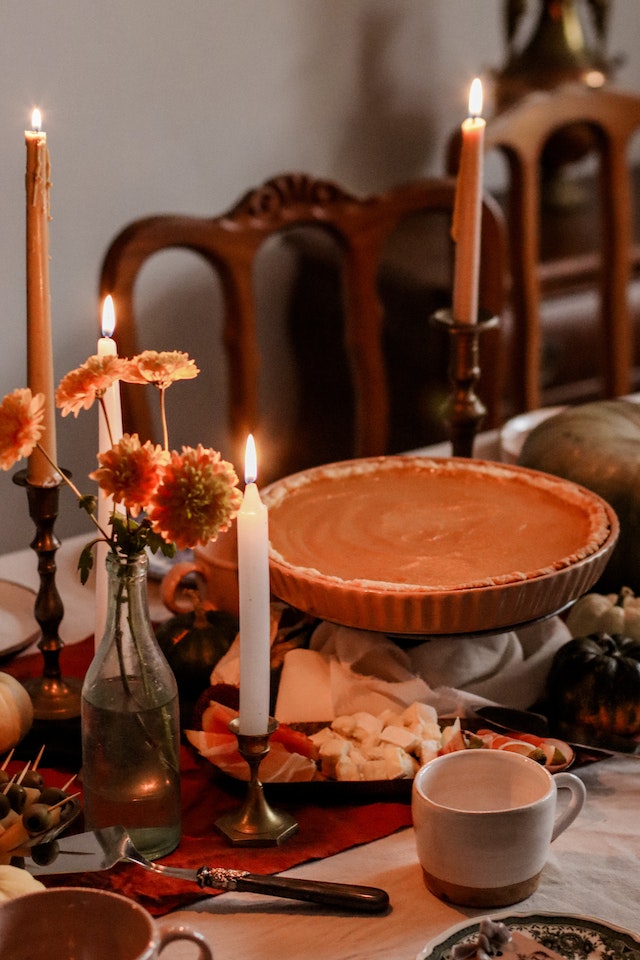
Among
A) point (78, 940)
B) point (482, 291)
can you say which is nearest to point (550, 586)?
point (78, 940)

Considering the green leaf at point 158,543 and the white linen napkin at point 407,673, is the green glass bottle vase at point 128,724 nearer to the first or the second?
the green leaf at point 158,543

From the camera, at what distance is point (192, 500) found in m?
0.67

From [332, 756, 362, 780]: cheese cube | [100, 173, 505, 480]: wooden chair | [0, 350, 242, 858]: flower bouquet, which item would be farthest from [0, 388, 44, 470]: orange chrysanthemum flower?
[100, 173, 505, 480]: wooden chair

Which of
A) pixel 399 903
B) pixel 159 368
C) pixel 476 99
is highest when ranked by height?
pixel 476 99

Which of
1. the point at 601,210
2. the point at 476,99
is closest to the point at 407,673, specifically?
the point at 476,99

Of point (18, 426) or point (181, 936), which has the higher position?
point (18, 426)

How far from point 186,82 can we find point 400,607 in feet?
5.48

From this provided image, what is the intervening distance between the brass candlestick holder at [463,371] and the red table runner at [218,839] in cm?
42

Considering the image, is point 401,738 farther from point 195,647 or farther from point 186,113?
point 186,113

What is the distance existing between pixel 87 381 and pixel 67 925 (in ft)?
1.01

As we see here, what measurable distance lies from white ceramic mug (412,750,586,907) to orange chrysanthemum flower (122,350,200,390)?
290 mm

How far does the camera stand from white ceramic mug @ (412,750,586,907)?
712 millimetres

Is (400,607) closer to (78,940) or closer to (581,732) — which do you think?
(581,732)

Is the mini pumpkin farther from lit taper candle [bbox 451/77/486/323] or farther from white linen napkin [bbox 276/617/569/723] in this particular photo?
lit taper candle [bbox 451/77/486/323]
